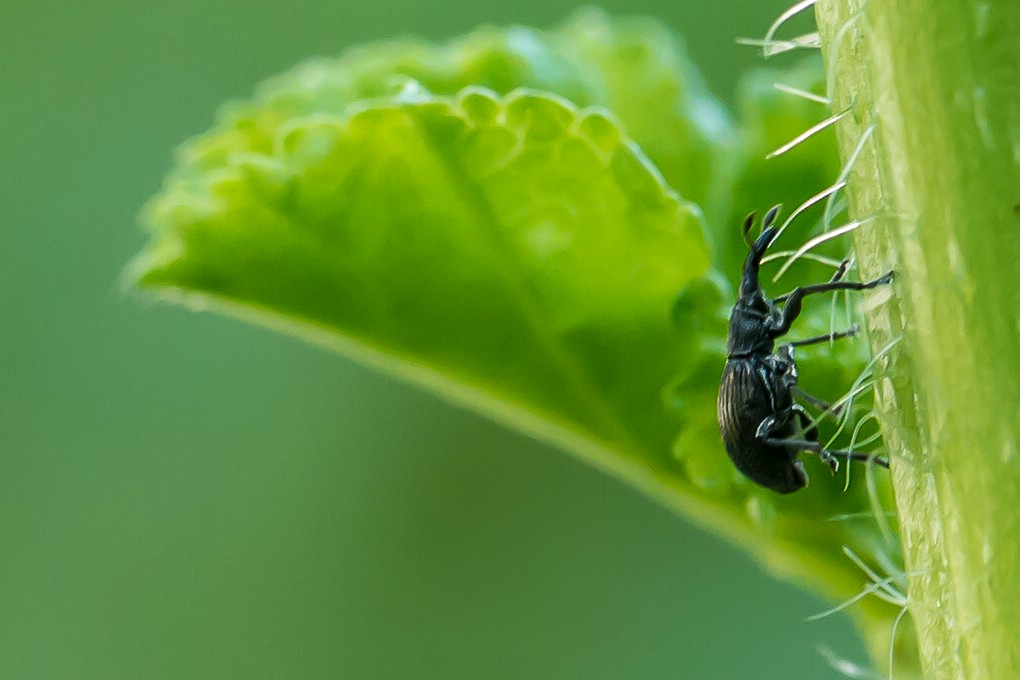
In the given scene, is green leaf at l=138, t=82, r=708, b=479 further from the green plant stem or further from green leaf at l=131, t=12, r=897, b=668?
the green plant stem

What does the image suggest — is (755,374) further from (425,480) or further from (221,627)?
(221,627)

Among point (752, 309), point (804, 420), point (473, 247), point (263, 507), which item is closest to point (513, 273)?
point (473, 247)

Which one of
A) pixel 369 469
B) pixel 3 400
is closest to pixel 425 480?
pixel 369 469

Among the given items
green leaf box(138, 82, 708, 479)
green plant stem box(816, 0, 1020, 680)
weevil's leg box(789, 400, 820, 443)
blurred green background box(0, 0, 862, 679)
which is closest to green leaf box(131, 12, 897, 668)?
green leaf box(138, 82, 708, 479)

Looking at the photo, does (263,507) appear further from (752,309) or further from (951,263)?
(951,263)

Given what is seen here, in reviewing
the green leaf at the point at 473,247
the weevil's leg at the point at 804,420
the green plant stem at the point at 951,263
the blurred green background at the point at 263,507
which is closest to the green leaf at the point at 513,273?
the green leaf at the point at 473,247

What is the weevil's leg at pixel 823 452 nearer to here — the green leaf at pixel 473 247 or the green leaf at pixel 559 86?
the green leaf at pixel 473 247
